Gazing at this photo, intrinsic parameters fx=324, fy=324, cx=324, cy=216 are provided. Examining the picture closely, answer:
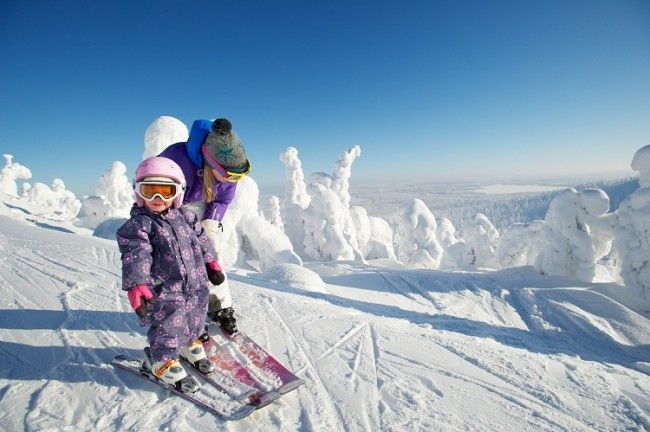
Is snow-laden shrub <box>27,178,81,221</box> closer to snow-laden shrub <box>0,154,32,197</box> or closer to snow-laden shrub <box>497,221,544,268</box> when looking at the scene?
snow-laden shrub <box>0,154,32,197</box>

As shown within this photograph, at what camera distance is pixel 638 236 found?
1159cm

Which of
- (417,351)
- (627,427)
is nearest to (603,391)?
(627,427)

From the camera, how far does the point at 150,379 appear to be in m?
2.53

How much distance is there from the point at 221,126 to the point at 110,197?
113ft

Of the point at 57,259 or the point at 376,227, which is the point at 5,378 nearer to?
the point at 57,259

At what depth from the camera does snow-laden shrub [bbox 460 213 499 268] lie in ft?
85.2

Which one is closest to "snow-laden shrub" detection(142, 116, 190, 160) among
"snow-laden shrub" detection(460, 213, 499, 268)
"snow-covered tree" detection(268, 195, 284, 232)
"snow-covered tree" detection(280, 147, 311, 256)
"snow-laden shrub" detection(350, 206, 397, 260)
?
"snow-covered tree" detection(280, 147, 311, 256)

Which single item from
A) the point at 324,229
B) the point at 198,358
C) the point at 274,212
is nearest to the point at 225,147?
the point at 198,358

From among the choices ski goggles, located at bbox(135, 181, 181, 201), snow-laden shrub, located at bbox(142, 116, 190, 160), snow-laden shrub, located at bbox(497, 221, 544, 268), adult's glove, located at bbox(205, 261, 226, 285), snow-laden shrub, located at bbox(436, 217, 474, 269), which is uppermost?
snow-laden shrub, located at bbox(142, 116, 190, 160)

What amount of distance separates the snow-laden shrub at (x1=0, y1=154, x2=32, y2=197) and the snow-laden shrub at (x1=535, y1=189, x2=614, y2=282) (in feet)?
181

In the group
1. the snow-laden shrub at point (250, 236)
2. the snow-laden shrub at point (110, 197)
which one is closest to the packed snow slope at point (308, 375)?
the snow-laden shrub at point (250, 236)

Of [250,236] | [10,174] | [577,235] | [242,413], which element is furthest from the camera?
[10,174]

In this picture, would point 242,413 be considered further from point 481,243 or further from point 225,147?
point 481,243

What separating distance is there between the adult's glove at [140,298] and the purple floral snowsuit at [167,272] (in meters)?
0.04
